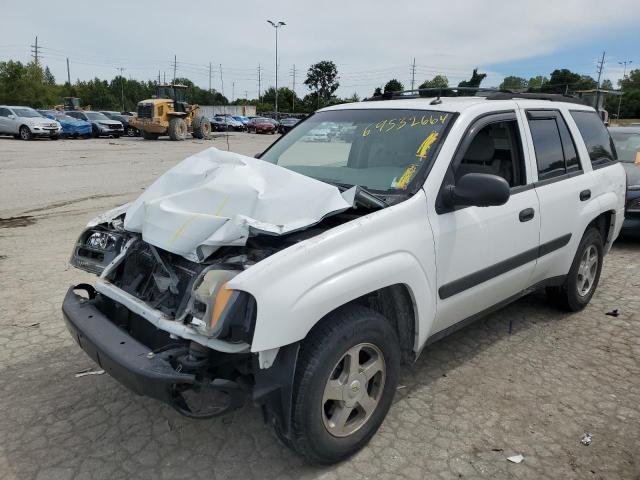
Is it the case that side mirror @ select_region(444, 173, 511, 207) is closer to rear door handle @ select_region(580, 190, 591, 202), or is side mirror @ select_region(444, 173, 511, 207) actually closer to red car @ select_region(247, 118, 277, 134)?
rear door handle @ select_region(580, 190, 591, 202)

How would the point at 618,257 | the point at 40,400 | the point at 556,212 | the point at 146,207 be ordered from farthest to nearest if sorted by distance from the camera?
the point at 618,257, the point at 556,212, the point at 40,400, the point at 146,207

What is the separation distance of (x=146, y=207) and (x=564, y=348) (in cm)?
325

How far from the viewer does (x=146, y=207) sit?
9.66 ft

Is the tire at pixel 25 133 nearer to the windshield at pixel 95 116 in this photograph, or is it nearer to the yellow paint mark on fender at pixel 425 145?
the windshield at pixel 95 116

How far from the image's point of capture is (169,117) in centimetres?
2838

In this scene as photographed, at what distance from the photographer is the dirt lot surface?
263 centimetres

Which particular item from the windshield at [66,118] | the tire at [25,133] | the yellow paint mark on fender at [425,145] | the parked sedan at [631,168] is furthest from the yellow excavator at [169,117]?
the yellow paint mark on fender at [425,145]

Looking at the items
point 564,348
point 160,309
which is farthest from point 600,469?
point 160,309

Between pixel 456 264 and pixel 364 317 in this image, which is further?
pixel 456 264

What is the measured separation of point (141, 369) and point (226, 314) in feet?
1.53

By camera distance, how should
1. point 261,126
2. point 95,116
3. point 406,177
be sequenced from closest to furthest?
1. point 406,177
2. point 95,116
3. point 261,126

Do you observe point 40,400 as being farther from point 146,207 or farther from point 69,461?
point 146,207

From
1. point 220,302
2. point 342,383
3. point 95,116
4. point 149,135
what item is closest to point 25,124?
point 95,116

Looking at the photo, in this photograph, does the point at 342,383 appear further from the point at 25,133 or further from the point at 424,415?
the point at 25,133
